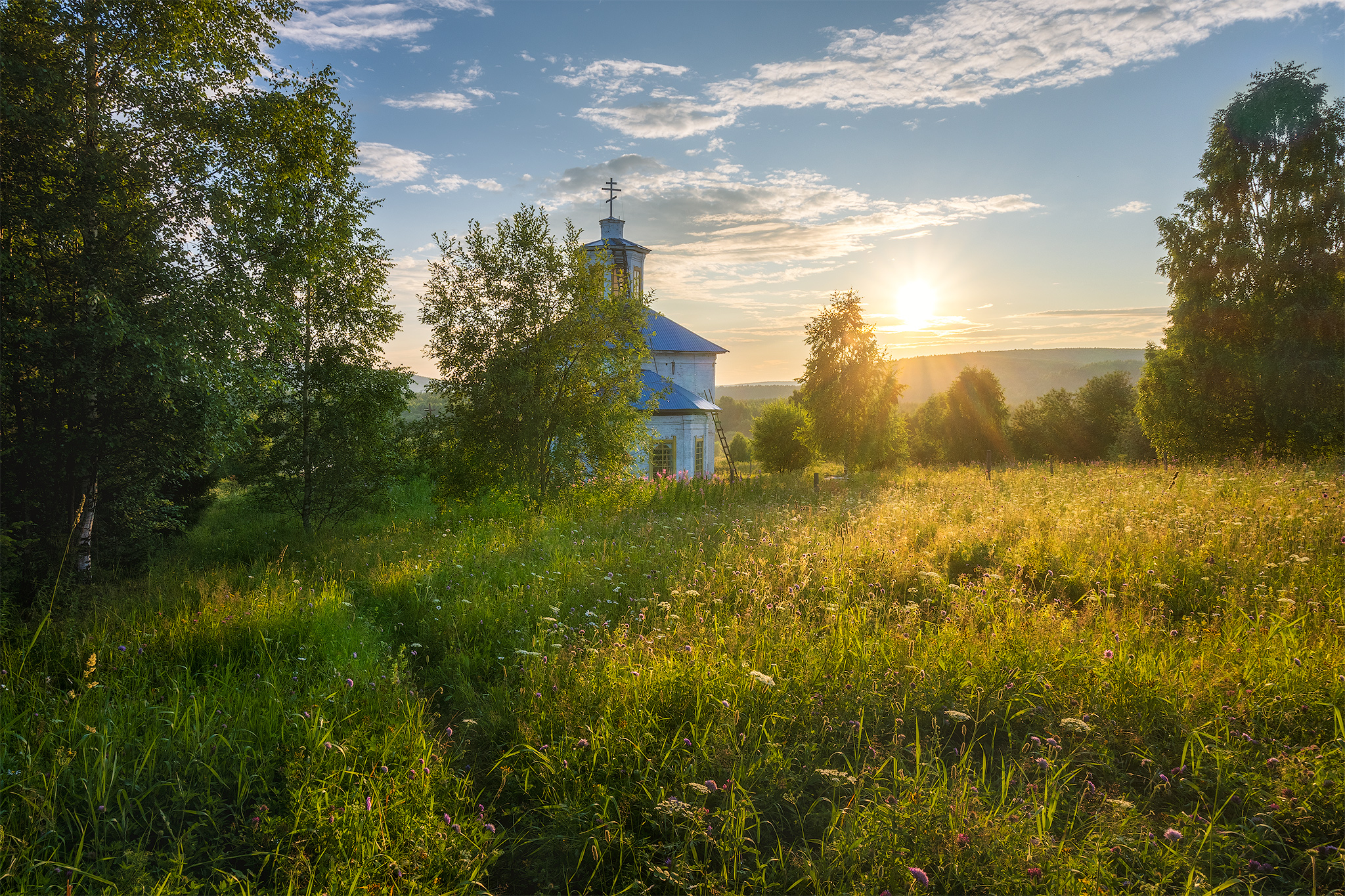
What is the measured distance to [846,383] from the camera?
31531mm

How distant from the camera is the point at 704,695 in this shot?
3.90 meters

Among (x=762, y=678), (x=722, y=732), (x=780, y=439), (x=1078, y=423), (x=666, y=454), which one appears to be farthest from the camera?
(x=1078, y=423)

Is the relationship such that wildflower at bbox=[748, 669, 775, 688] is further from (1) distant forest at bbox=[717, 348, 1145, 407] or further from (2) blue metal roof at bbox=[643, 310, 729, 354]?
(1) distant forest at bbox=[717, 348, 1145, 407]

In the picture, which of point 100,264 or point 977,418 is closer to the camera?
point 100,264

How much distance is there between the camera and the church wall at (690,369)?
34250mm

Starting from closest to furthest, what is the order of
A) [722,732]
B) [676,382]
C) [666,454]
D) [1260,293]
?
[722,732] → [1260,293] → [666,454] → [676,382]

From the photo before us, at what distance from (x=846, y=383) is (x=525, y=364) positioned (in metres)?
21.7

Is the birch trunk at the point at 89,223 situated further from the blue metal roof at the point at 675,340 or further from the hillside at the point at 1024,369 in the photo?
the hillside at the point at 1024,369

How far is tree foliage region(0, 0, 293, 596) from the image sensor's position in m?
8.22

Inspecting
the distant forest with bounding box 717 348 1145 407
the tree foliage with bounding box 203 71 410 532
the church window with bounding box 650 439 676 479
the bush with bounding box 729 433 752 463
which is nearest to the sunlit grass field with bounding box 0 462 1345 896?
the tree foliage with bounding box 203 71 410 532

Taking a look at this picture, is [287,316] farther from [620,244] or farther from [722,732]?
[620,244]

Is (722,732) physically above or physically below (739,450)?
below

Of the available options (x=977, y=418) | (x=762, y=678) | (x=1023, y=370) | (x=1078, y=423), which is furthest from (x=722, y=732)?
(x=1023, y=370)

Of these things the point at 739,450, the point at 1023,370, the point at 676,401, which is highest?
the point at 1023,370
